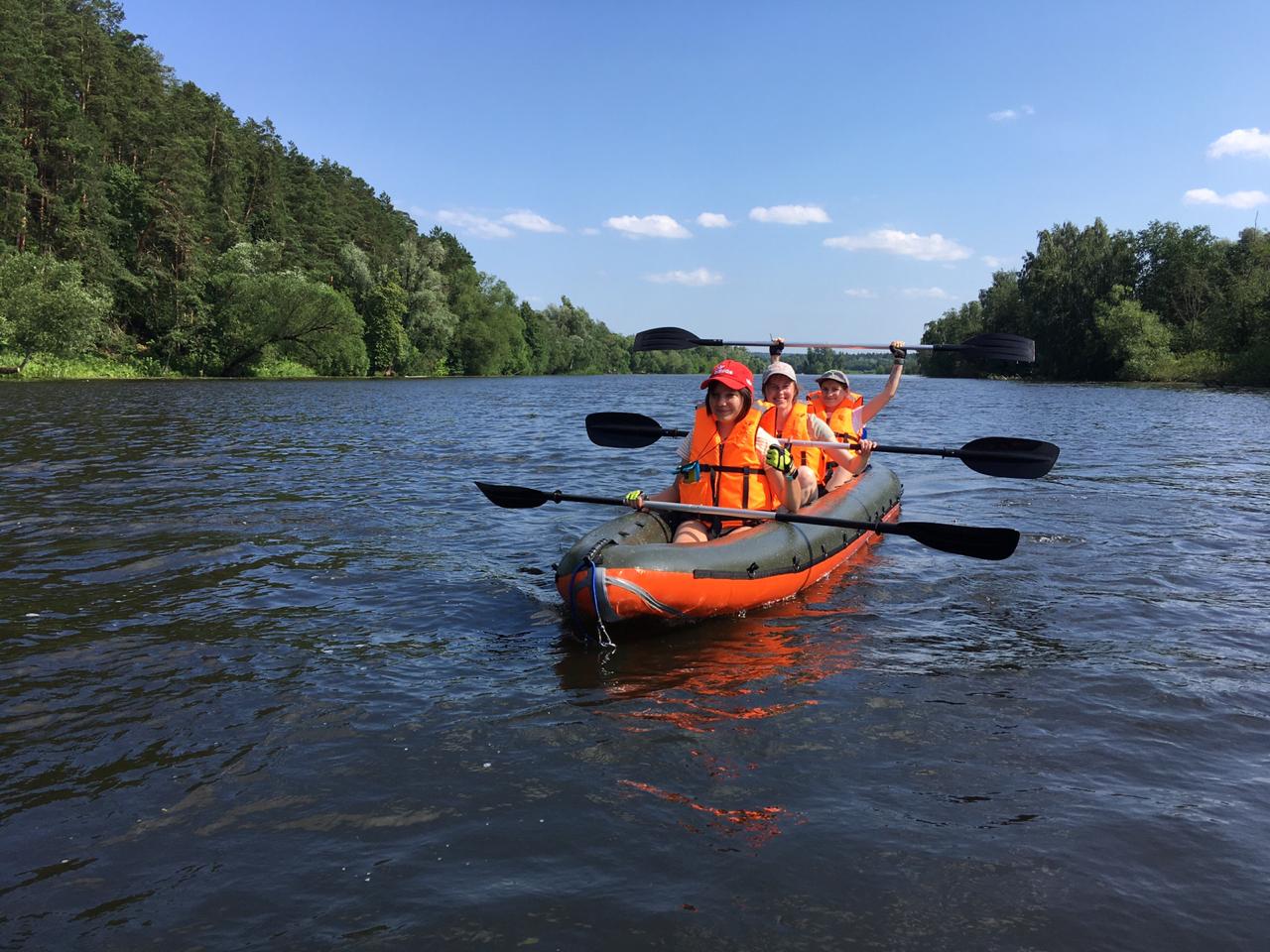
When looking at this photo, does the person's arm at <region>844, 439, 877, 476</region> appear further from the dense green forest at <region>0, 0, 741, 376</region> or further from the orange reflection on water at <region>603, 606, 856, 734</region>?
the dense green forest at <region>0, 0, 741, 376</region>

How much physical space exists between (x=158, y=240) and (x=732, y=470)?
154ft

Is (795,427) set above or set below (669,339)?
below

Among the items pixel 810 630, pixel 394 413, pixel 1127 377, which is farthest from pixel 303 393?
pixel 1127 377

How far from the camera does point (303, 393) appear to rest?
33.7 metres

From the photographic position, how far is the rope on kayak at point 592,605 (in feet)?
18.0

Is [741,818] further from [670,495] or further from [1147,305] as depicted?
[1147,305]

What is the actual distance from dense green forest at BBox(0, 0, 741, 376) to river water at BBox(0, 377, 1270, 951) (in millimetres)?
34131

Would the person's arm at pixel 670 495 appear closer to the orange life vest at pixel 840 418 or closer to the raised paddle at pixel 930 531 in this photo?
the raised paddle at pixel 930 531

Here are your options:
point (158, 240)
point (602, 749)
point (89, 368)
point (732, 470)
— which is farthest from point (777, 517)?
point (158, 240)

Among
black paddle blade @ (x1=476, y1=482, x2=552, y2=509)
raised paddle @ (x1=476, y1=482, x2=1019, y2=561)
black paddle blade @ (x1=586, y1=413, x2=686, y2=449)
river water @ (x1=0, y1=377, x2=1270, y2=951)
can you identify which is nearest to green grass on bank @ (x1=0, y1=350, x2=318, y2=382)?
river water @ (x1=0, y1=377, x2=1270, y2=951)

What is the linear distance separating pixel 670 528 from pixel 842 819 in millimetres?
3600

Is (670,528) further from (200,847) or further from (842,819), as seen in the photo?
(200,847)

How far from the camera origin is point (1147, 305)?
5991 cm

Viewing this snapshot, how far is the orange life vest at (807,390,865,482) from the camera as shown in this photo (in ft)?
31.0
